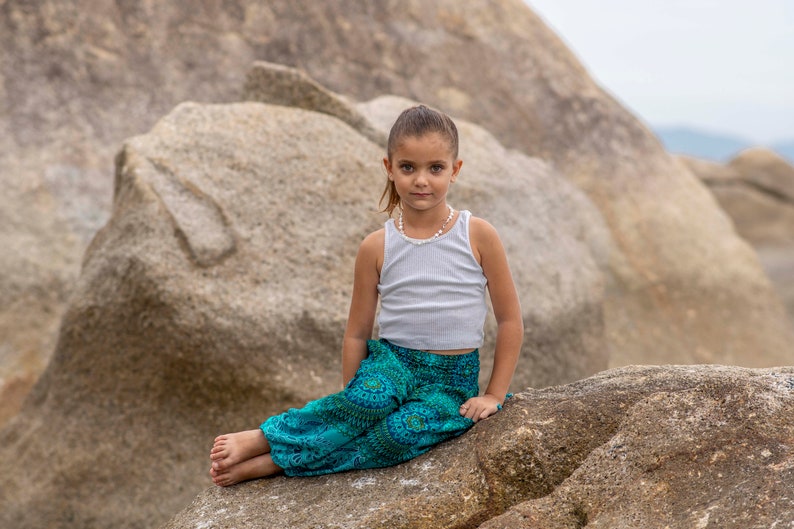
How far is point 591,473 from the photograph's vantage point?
2.42m

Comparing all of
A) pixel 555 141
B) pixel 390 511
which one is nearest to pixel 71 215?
pixel 555 141

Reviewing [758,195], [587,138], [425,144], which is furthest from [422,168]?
[758,195]

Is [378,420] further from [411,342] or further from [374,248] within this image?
[374,248]

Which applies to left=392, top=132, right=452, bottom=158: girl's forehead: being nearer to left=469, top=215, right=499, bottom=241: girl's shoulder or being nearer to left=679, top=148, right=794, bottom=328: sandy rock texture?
left=469, top=215, right=499, bottom=241: girl's shoulder

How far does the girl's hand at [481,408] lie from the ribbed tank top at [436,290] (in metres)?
0.16

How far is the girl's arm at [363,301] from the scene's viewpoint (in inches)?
114

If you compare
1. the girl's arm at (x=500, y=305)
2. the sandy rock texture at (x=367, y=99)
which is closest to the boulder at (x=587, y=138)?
the sandy rock texture at (x=367, y=99)

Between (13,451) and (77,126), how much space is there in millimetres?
2703

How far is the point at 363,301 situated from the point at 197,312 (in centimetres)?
95

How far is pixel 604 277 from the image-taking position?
5598 mm

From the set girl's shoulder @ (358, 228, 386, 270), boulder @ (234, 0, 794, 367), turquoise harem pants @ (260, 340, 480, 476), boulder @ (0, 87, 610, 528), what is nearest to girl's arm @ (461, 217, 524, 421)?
turquoise harem pants @ (260, 340, 480, 476)

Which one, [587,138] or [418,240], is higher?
[587,138]

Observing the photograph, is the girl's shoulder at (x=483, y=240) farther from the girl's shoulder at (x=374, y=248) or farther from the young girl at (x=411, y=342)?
the girl's shoulder at (x=374, y=248)

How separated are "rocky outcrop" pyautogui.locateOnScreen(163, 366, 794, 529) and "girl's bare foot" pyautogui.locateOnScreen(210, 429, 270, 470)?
0.08m
